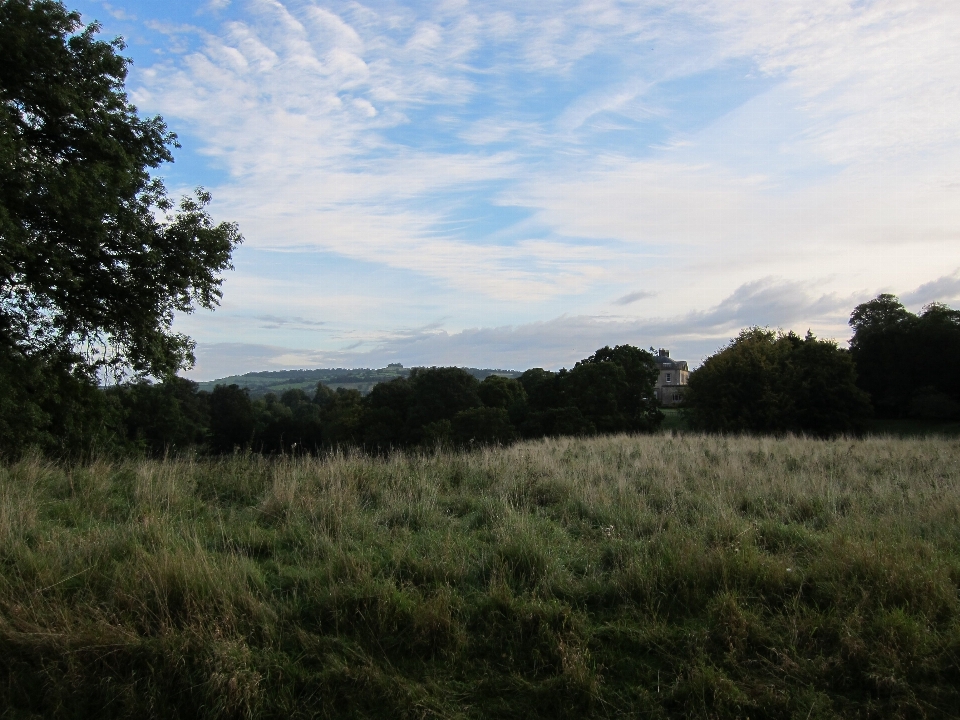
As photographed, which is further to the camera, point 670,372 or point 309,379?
point 309,379

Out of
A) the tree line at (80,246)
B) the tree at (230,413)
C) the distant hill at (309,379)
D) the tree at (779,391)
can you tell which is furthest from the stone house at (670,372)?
the tree line at (80,246)

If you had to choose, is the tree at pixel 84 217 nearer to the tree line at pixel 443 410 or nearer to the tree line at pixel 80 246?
the tree line at pixel 80 246

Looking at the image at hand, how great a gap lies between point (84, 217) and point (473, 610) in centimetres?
1256

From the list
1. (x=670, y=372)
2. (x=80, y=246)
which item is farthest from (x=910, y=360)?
(x=80, y=246)

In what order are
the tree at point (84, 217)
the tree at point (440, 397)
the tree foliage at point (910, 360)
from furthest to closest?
the tree at point (440, 397) < the tree foliage at point (910, 360) < the tree at point (84, 217)

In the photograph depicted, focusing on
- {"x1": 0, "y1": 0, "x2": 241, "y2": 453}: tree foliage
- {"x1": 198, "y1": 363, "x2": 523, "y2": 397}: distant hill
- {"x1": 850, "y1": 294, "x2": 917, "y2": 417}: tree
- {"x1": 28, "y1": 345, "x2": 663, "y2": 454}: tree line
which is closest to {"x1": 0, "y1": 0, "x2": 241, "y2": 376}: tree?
{"x1": 0, "y1": 0, "x2": 241, "y2": 453}: tree foliage

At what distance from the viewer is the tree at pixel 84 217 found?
1271cm

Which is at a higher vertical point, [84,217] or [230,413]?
[84,217]

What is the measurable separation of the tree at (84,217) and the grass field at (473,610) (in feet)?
28.0

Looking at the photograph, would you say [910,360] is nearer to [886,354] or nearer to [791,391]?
[886,354]

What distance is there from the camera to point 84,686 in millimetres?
3637

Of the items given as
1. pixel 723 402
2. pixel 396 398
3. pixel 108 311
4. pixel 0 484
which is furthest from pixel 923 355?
pixel 0 484

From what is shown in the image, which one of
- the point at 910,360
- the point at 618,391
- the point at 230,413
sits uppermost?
the point at 910,360

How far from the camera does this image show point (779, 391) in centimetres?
3588
